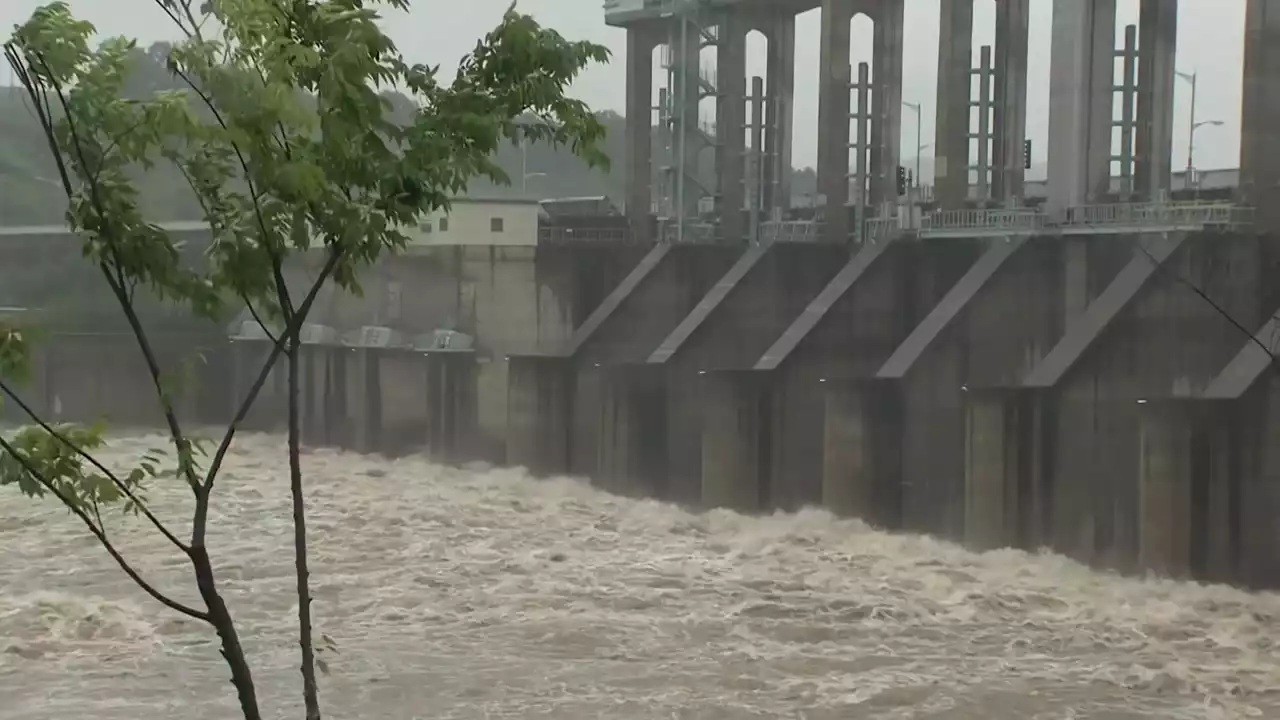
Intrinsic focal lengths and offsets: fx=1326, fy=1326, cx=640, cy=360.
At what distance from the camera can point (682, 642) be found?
703 cm

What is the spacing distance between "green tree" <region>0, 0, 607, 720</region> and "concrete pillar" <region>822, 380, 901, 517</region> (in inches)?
306

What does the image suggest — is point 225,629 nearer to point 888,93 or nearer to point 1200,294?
point 1200,294

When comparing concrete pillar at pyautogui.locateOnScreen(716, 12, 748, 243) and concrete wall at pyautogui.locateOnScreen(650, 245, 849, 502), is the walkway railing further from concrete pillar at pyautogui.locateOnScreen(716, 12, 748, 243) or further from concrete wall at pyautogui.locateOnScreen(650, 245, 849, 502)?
concrete wall at pyautogui.locateOnScreen(650, 245, 849, 502)

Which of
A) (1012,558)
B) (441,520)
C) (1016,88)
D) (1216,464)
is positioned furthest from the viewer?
(1016,88)

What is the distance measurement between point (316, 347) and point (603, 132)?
12.7 metres

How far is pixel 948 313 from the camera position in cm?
1008

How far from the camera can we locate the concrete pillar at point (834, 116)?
12.3 metres

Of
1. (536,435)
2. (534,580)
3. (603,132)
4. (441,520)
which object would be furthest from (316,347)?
(603,132)

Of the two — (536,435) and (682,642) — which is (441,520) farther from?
(682,642)

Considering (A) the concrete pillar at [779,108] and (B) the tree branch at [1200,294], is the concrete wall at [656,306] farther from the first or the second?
(B) the tree branch at [1200,294]

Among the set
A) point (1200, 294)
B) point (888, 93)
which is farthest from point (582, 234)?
point (1200, 294)

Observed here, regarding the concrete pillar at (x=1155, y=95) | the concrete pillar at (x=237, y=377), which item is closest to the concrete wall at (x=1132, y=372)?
the concrete pillar at (x=1155, y=95)

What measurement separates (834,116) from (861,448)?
395 centimetres

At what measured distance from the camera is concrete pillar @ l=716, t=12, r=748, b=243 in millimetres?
13852
